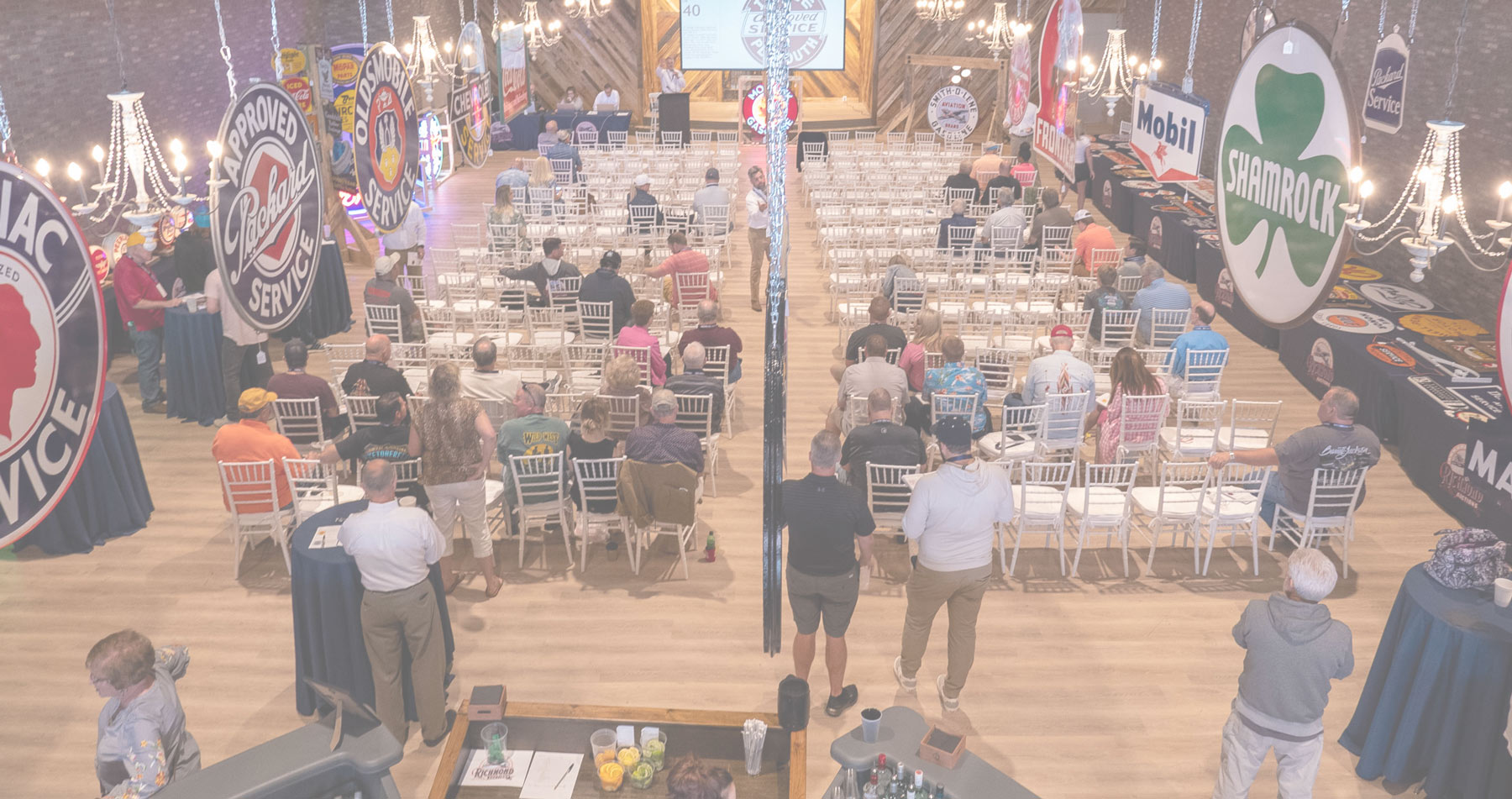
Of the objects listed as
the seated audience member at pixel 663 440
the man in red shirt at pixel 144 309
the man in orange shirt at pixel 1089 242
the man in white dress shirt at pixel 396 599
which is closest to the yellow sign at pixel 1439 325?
the man in orange shirt at pixel 1089 242

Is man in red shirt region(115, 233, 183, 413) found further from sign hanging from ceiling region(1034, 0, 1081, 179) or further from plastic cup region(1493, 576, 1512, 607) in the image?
plastic cup region(1493, 576, 1512, 607)

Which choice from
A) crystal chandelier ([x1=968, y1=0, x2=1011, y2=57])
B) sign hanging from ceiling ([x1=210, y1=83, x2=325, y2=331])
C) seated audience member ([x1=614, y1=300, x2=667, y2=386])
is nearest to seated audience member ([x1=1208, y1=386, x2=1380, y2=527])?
seated audience member ([x1=614, y1=300, x2=667, y2=386])

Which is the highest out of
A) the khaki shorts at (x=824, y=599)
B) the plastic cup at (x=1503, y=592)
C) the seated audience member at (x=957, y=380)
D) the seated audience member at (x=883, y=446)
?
the seated audience member at (x=957, y=380)

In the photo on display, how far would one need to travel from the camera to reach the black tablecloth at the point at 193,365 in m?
9.28

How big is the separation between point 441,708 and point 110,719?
161cm

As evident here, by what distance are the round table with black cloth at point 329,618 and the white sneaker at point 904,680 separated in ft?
7.61

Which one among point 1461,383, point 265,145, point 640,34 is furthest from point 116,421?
point 640,34

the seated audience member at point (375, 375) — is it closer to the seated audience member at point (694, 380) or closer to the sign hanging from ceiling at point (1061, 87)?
the seated audience member at point (694, 380)

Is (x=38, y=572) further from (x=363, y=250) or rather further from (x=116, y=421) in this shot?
(x=363, y=250)

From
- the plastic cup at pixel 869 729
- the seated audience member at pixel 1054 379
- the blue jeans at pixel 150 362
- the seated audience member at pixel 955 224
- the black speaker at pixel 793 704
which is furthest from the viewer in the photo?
the seated audience member at pixel 955 224

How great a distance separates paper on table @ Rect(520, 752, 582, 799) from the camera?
4527 millimetres

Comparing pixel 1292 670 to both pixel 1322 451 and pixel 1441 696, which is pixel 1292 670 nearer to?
pixel 1441 696

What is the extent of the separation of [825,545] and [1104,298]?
5.89 metres

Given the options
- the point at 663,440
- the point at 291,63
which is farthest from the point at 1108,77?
the point at 663,440
